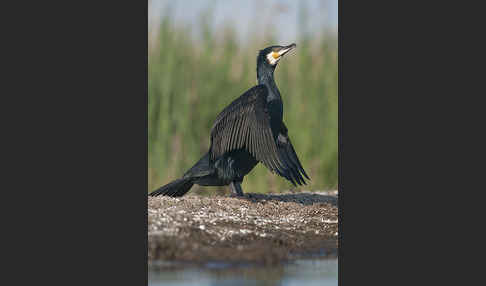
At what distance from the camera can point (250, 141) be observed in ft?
23.2

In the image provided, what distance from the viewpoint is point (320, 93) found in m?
8.46

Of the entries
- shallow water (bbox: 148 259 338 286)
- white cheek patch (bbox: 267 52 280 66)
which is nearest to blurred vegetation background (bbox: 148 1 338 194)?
white cheek patch (bbox: 267 52 280 66)

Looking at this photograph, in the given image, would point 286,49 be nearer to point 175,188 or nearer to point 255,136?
point 255,136

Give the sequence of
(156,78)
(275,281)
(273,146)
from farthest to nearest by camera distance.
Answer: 1. (156,78)
2. (273,146)
3. (275,281)

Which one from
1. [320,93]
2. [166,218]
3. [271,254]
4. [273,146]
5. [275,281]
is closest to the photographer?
[275,281]

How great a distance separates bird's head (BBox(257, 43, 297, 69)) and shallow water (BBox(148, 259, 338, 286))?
2998mm

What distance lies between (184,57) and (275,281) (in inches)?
156

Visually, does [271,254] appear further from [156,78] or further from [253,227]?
[156,78]

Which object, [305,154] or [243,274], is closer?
[243,274]

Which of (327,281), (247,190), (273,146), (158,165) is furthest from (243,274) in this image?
(247,190)

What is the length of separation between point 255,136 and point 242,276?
6.87ft

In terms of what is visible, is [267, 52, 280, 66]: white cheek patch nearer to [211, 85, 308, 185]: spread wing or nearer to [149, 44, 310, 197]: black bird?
[149, 44, 310, 197]: black bird

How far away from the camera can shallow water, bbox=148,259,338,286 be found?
5.14 metres

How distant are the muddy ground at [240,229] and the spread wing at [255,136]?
1.72 feet
